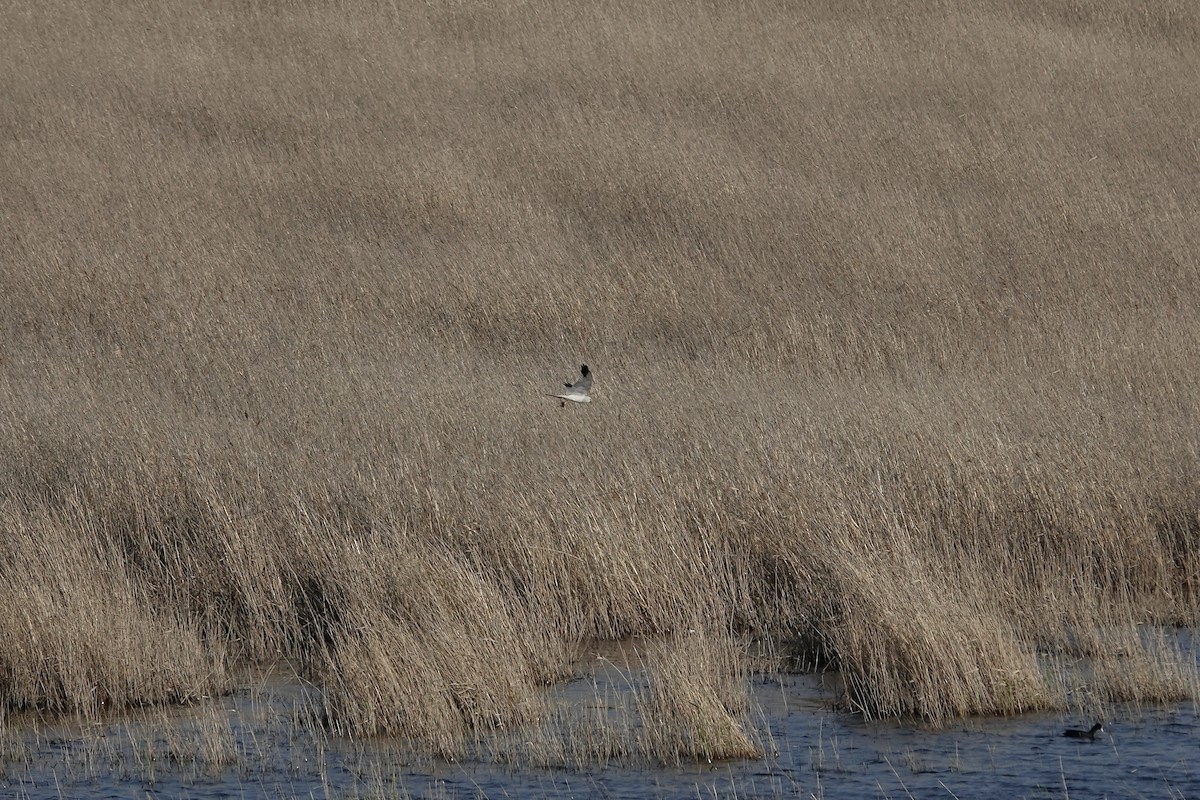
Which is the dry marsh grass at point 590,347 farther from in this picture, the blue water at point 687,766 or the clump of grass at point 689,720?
the blue water at point 687,766

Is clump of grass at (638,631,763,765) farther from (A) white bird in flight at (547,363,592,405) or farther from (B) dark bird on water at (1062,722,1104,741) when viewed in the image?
(A) white bird in flight at (547,363,592,405)

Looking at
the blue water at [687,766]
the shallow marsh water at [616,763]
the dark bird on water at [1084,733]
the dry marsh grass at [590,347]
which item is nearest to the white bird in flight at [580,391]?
the dry marsh grass at [590,347]

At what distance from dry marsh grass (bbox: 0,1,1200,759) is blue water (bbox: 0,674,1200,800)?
0.25 metres

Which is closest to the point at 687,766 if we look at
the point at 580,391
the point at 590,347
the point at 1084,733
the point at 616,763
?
the point at 616,763

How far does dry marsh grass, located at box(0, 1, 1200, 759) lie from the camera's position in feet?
24.7

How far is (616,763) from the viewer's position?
638 centimetres

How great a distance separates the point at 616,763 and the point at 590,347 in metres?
7.37

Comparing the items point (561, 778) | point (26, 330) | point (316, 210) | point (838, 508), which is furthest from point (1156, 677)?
point (316, 210)

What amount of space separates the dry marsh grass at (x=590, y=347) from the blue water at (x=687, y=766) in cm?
25

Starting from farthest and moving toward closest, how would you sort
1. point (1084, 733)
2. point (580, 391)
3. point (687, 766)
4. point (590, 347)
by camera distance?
1. point (590, 347)
2. point (580, 391)
3. point (1084, 733)
4. point (687, 766)

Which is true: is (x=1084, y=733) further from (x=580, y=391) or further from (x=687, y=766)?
(x=580, y=391)

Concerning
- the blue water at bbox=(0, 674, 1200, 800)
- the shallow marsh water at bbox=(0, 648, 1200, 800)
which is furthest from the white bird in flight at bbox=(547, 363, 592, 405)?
the blue water at bbox=(0, 674, 1200, 800)

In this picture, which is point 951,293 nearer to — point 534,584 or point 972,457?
point 972,457

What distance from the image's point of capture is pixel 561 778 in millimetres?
6230
